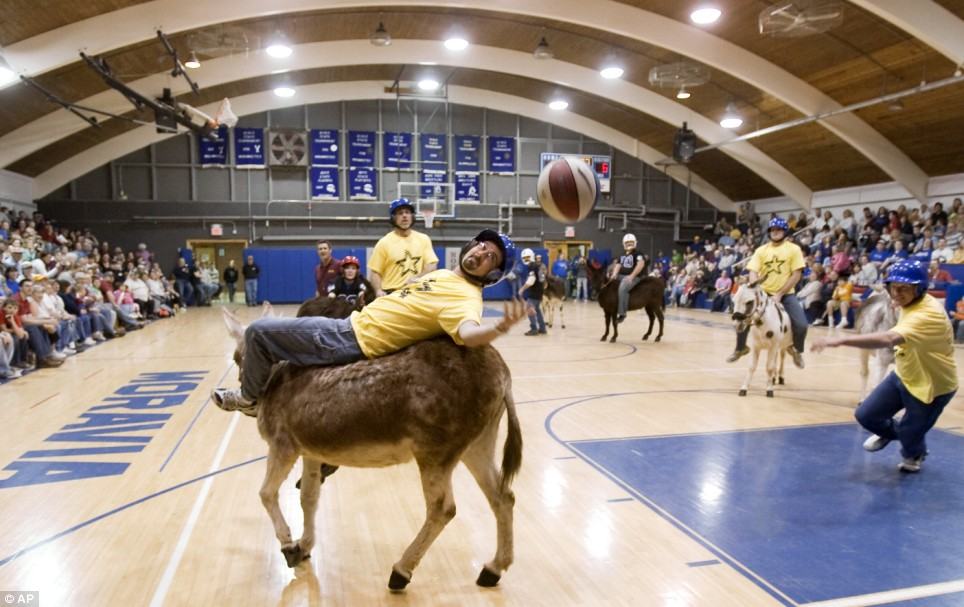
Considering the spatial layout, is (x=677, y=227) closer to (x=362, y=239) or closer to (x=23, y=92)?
(x=362, y=239)

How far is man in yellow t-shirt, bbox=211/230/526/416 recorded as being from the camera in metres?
3.30

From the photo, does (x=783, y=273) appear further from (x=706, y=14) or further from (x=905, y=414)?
(x=706, y=14)

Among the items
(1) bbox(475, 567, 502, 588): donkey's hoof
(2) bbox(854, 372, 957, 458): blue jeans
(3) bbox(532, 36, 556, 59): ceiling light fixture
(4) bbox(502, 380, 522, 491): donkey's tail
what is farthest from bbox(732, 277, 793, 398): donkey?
(3) bbox(532, 36, 556, 59): ceiling light fixture

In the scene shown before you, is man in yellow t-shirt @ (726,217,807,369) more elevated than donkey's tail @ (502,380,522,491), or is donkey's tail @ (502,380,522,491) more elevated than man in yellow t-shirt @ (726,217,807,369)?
man in yellow t-shirt @ (726,217,807,369)

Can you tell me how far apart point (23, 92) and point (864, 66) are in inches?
898

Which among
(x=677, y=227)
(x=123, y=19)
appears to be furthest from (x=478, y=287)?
(x=677, y=227)

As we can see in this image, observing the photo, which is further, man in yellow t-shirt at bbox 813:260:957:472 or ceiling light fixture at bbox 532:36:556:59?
ceiling light fixture at bbox 532:36:556:59

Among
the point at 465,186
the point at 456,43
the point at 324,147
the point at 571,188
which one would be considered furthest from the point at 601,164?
the point at 571,188

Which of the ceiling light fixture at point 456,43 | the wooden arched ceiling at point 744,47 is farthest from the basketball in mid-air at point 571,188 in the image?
the ceiling light fixture at point 456,43

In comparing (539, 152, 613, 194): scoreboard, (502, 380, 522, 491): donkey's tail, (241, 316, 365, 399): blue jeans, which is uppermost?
(539, 152, 613, 194): scoreboard

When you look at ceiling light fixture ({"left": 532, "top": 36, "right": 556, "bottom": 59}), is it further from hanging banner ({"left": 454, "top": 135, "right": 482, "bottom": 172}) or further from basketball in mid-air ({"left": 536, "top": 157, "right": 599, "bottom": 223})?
basketball in mid-air ({"left": 536, "top": 157, "right": 599, "bottom": 223})

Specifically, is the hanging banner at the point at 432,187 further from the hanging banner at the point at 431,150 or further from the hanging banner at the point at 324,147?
the hanging banner at the point at 324,147

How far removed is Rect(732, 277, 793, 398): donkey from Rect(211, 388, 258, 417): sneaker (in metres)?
6.42

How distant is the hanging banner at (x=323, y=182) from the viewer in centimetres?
2575
